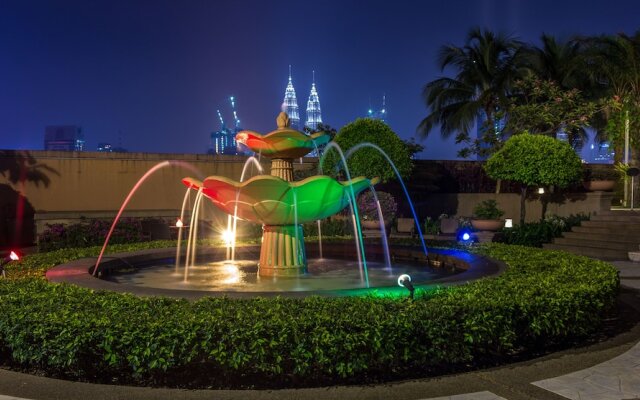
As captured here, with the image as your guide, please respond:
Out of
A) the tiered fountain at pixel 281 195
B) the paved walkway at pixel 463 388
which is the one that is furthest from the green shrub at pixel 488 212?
the paved walkway at pixel 463 388

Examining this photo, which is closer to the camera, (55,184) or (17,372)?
(17,372)

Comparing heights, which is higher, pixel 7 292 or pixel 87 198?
pixel 87 198

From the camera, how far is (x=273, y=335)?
5145mm

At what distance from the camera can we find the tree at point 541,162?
19.3m

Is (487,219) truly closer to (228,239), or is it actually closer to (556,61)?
(228,239)

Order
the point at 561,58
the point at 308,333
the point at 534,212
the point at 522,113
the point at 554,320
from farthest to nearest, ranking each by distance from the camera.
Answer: the point at 561,58 → the point at 522,113 → the point at 534,212 → the point at 554,320 → the point at 308,333

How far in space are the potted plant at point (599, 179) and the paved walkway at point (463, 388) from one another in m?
15.1

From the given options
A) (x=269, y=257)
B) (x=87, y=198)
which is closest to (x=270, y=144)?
(x=269, y=257)

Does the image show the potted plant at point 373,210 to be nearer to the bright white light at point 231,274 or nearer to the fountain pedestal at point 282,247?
the bright white light at point 231,274

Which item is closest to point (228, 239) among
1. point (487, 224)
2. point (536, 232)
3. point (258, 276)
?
point (258, 276)

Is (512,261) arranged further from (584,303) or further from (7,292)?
(7,292)

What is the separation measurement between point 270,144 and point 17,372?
525 centimetres

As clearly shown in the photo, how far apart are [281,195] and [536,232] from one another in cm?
1129

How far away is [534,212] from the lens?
23.0 metres
